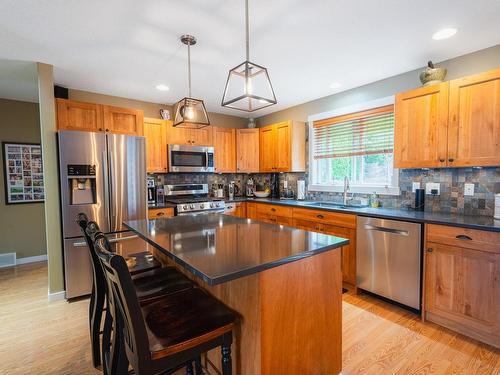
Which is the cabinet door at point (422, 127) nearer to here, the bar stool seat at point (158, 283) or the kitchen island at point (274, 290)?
the kitchen island at point (274, 290)

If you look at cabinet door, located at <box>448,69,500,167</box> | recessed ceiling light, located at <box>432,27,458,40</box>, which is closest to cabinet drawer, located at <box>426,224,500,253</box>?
cabinet door, located at <box>448,69,500,167</box>

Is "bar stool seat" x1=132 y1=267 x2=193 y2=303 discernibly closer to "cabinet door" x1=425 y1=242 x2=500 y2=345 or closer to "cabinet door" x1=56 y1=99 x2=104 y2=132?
"cabinet door" x1=425 y1=242 x2=500 y2=345

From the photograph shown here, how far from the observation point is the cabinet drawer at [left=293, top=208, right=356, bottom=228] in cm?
291

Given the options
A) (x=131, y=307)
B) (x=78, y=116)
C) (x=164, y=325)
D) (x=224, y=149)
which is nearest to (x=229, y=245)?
(x=164, y=325)

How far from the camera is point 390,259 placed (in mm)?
2564

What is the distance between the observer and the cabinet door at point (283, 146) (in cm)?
413

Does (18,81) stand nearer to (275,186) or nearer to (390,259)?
(275,186)

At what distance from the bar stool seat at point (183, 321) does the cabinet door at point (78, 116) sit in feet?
8.70

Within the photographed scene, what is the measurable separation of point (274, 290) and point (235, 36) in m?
2.05

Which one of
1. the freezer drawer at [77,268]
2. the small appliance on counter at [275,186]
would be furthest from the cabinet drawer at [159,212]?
the small appliance on counter at [275,186]

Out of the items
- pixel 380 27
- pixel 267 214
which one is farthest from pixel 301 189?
Answer: pixel 380 27

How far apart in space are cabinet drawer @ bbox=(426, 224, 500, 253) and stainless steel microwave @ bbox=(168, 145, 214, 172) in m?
3.17

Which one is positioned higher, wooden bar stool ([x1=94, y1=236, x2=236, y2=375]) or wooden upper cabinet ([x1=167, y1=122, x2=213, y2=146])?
wooden upper cabinet ([x1=167, y1=122, x2=213, y2=146])

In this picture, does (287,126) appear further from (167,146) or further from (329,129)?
(167,146)
